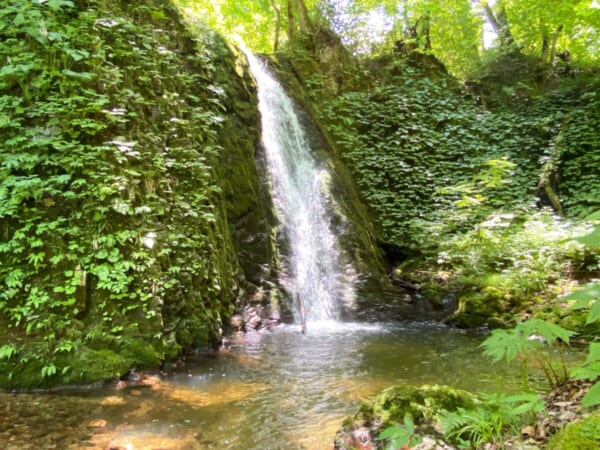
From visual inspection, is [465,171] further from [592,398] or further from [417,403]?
[592,398]

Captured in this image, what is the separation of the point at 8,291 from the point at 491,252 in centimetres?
796

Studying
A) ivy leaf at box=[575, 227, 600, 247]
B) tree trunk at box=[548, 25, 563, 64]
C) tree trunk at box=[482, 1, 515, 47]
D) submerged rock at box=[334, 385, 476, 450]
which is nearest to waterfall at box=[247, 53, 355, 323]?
submerged rock at box=[334, 385, 476, 450]

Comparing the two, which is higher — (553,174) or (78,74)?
(553,174)

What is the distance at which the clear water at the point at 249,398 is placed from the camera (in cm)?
308

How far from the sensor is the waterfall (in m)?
8.08

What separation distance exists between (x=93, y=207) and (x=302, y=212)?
523cm

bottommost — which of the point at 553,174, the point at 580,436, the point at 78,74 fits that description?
the point at 580,436

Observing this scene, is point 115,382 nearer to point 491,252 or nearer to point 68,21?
point 68,21

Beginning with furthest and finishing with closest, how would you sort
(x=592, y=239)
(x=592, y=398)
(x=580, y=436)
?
(x=580, y=436) → (x=592, y=239) → (x=592, y=398)

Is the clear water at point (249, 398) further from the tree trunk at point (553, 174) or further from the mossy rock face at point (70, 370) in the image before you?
the tree trunk at point (553, 174)

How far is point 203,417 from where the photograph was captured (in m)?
3.48

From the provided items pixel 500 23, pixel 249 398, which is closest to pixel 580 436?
pixel 249 398

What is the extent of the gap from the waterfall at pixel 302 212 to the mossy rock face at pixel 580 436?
5.82 metres

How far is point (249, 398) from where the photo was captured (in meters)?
3.94
